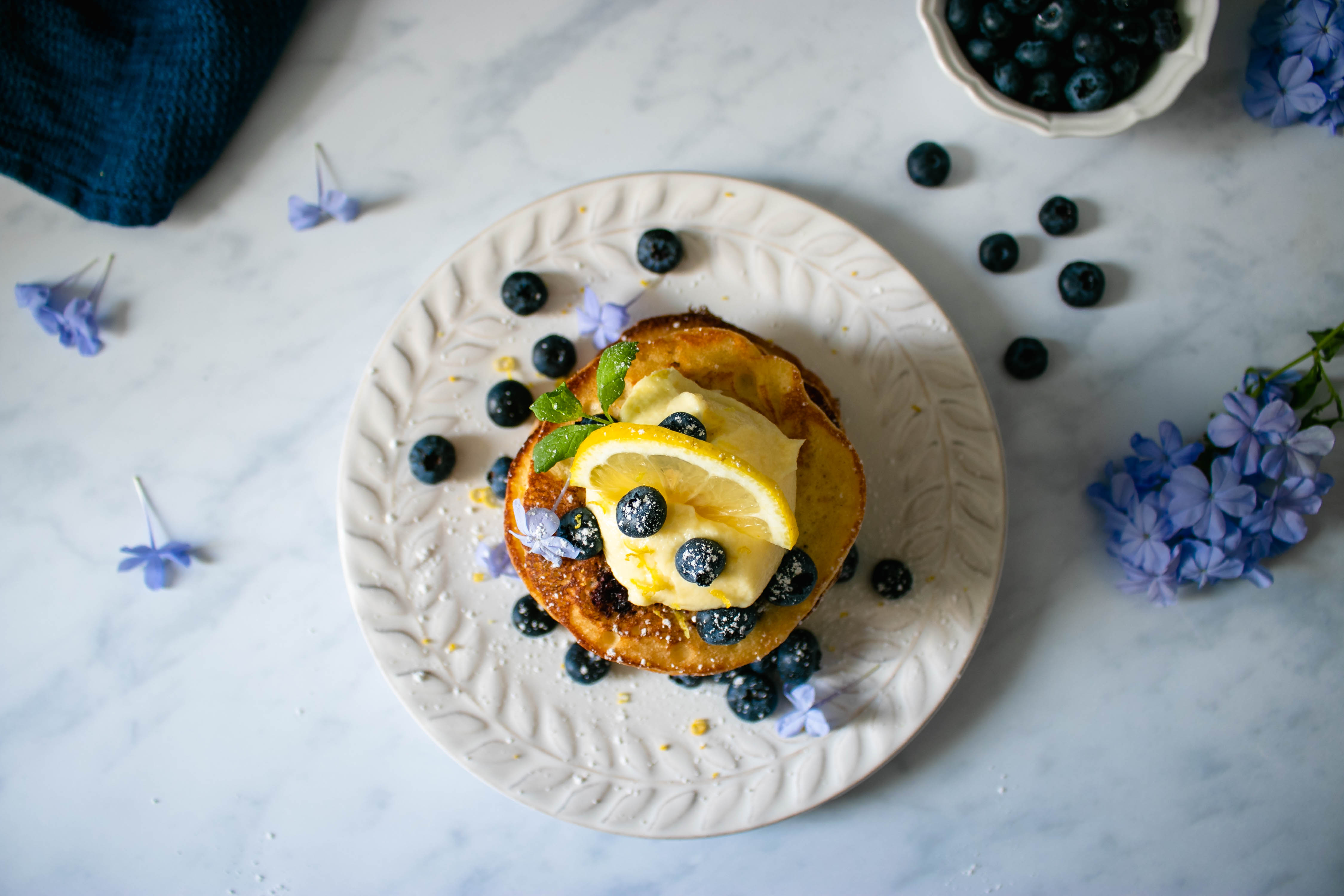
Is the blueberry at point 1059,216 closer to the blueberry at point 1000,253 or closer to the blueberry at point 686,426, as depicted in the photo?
the blueberry at point 1000,253

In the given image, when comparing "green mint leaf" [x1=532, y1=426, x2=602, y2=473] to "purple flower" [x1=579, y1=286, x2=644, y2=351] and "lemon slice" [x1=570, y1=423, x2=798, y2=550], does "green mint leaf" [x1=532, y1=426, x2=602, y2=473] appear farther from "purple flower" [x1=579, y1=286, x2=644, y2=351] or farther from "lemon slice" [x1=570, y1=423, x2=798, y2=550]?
"purple flower" [x1=579, y1=286, x2=644, y2=351]

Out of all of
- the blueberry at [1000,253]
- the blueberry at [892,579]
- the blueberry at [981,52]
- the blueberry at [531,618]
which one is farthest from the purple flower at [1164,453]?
the blueberry at [531,618]

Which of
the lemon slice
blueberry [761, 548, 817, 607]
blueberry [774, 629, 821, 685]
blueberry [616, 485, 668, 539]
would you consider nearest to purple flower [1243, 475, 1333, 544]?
blueberry [774, 629, 821, 685]

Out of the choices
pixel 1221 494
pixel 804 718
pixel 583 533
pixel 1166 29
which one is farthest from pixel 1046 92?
pixel 804 718

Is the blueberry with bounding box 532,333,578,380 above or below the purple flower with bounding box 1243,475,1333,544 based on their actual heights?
below

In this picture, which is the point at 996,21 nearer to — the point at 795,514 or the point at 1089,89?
the point at 1089,89

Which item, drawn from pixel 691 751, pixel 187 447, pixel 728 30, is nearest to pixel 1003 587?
pixel 691 751
